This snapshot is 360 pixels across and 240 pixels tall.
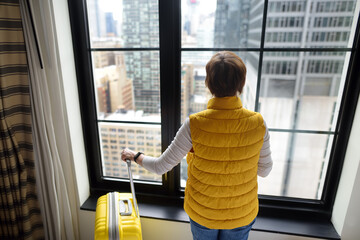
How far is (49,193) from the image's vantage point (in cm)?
147

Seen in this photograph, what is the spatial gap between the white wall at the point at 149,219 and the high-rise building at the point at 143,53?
363mm

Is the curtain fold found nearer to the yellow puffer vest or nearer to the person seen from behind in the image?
the person seen from behind

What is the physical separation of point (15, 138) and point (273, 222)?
1660 mm

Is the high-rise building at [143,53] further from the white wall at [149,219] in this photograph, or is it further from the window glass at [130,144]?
the white wall at [149,219]

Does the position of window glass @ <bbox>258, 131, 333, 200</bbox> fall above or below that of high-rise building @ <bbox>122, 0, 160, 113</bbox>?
below

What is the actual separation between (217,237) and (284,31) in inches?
46.5

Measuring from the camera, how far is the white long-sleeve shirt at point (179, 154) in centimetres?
105

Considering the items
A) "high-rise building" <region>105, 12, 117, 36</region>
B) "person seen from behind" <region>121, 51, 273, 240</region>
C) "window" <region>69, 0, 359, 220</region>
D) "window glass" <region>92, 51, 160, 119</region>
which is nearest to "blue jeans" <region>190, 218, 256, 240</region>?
"person seen from behind" <region>121, 51, 273, 240</region>

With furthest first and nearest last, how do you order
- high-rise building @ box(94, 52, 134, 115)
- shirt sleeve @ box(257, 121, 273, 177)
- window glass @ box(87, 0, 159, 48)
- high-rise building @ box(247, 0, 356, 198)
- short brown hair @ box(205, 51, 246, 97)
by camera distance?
high-rise building @ box(94, 52, 134, 115) → window glass @ box(87, 0, 159, 48) → high-rise building @ box(247, 0, 356, 198) → shirt sleeve @ box(257, 121, 273, 177) → short brown hair @ box(205, 51, 246, 97)

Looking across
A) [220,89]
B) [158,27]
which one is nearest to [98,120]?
[158,27]

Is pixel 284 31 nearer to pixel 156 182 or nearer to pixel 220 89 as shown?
pixel 220 89

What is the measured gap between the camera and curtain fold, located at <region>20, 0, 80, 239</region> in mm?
1307

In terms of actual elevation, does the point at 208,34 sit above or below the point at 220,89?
above

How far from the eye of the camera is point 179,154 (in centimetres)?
108
